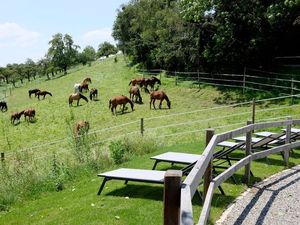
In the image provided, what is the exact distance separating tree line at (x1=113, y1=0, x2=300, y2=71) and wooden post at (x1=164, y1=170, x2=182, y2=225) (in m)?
18.6

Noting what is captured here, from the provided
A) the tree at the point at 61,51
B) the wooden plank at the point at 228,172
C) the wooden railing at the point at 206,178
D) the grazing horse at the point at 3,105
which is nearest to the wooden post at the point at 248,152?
the wooden railing at the point at 206,178

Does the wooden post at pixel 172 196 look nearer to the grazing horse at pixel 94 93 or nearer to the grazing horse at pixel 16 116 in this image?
the grazing horse at pixel 16 116

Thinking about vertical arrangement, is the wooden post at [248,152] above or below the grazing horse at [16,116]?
above

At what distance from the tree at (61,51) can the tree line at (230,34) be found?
146 feet

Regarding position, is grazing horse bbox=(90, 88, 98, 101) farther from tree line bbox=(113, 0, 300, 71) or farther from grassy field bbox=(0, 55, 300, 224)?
tree line bbox=(113, 0, 300, 71)

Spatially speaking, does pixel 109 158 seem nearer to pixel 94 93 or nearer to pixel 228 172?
pixel 228 172

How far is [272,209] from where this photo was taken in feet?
19.7

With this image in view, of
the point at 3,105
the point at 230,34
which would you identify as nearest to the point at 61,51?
the point at 3,105

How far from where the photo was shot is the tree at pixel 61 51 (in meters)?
74.5

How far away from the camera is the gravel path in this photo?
5535 millimetres

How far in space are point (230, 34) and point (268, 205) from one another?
1987 centimetres

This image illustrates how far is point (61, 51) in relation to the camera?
2955 inches

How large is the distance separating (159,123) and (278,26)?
10.5 m

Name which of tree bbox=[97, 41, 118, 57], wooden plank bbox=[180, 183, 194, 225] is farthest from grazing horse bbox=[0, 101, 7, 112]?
tree bbox=[97, 41, 118, 57]
